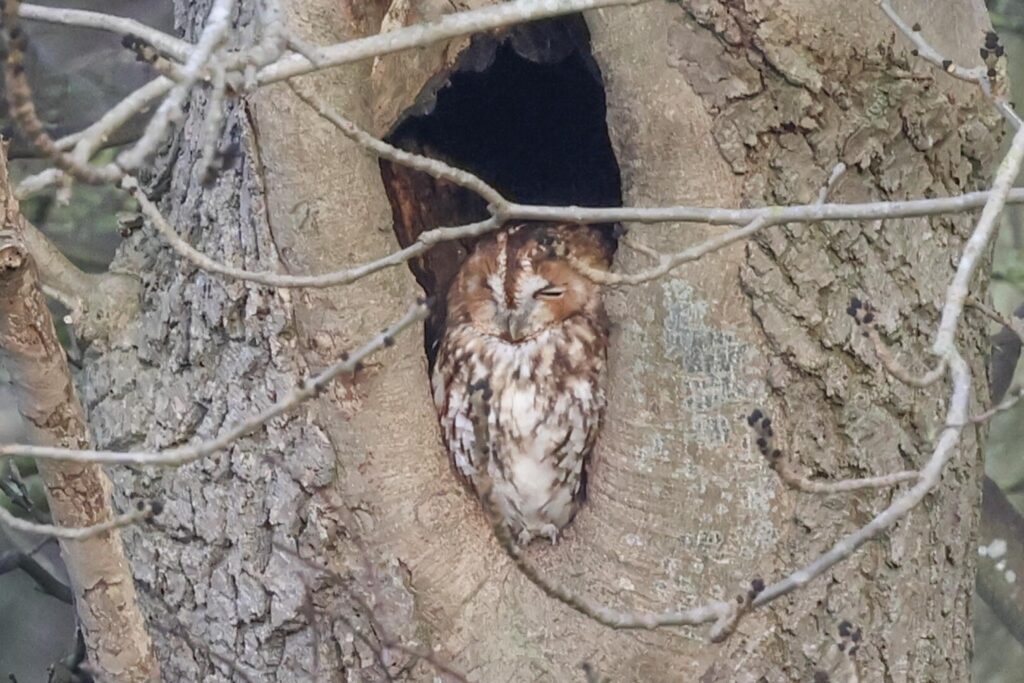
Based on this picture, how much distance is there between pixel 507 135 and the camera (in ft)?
10.0

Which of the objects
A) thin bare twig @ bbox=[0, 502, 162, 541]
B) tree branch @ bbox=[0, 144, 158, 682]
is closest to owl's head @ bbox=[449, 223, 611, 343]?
tree branch @ bbox=[0, 144, 158, 682]

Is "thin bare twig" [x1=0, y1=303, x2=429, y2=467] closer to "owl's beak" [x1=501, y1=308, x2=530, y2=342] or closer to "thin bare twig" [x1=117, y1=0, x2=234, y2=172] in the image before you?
"thin bare twig" [x1=117, y1=0, x2=234, y2=172]

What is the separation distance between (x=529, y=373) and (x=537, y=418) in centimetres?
11

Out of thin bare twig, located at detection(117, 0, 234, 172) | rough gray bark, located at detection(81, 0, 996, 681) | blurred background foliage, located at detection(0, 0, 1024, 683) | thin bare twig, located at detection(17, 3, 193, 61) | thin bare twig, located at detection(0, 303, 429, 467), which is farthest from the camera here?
blurred background foliage, located at detection(0, 0, 1024, 683)

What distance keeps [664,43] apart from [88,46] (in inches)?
82.1

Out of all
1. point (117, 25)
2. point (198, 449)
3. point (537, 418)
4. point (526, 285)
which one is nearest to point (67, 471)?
point (198, 449)

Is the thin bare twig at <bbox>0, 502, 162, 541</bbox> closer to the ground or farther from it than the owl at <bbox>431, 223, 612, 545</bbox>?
farther from it

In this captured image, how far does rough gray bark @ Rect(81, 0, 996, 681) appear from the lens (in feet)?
6.22

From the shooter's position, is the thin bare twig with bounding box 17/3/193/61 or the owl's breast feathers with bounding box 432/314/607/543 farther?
the owl's breast feathers with bounding box 432/314/607/543

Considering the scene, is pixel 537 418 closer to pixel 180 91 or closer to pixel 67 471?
pixel 67 471

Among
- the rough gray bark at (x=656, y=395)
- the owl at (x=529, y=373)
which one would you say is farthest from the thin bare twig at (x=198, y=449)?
the owl at (x=529, y=373)

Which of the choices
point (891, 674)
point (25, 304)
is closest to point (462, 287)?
point (891, 674)

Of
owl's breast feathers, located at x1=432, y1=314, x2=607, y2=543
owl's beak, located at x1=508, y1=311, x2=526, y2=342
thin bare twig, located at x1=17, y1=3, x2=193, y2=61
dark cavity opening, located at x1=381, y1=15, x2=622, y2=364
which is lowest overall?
owl's breast feathers, located at x1=432, y1=314, x2=607, y2=543

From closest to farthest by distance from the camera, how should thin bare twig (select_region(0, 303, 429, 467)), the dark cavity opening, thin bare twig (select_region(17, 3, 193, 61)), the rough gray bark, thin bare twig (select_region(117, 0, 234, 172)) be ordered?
thin bare twig (select_region(117, 0, 234, 172))
thin bare twig (select_region(17, 3, 193, 61))
thin bare twig (select_region(0, 303, 429, 467))
the rough gray bark
the dark cavity opening
